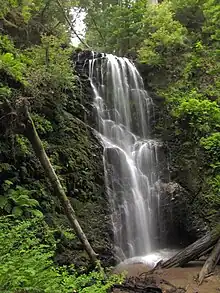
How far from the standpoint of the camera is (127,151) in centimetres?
1129

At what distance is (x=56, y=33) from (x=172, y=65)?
17.0 feet

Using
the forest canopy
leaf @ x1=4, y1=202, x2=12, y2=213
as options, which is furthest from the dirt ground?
leaf @ x1=4, y1=202, x2=12, y2=213

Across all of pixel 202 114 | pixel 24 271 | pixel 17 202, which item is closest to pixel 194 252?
pixel 17 202

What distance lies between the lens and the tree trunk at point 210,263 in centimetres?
706

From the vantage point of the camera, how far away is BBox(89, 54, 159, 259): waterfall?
31.1 ft

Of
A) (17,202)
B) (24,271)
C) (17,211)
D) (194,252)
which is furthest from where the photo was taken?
(194,252)

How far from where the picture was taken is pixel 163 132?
12633 millimetres

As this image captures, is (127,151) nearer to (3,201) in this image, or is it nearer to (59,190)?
(59,190)

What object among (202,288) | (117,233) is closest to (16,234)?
(202,288)

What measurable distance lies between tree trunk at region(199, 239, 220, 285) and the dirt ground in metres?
0.10

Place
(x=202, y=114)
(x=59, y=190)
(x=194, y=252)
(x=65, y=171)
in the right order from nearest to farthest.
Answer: (x=59, y=190)
(x=194, y=252)
(x=65, y=171)
(x=202, y=114)

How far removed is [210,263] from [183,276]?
0.72 meters

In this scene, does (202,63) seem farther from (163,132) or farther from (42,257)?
(42,257)

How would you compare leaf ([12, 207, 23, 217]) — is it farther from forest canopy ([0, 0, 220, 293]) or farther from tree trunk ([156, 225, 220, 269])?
tree trunk ([156, 225, 220, 269])
